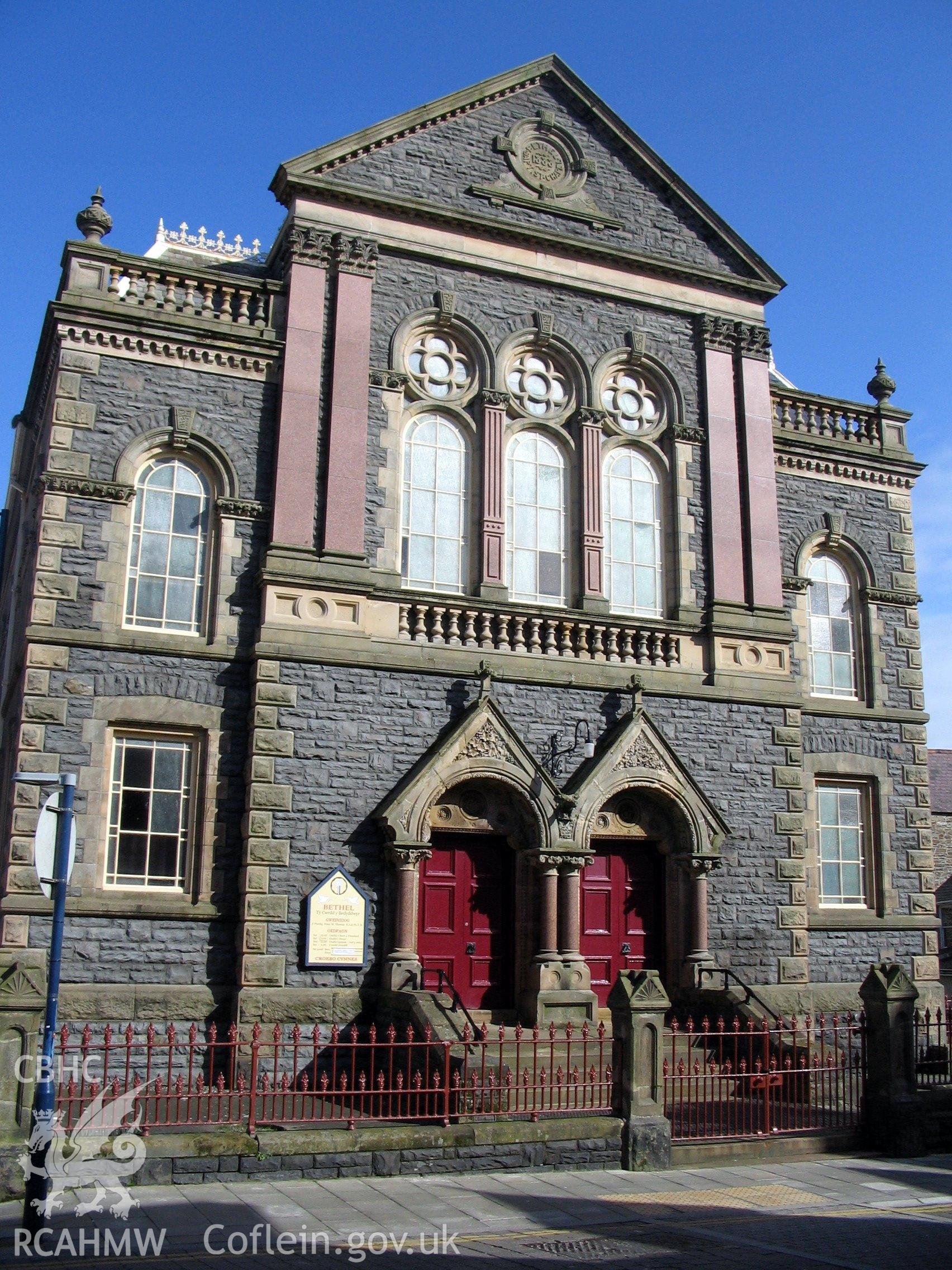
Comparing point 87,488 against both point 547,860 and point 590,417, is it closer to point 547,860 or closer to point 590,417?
point 590,417

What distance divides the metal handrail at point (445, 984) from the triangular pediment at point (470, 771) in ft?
5.72

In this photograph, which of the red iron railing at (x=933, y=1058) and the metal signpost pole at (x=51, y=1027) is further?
the red iron railing at (x=933, y=1058)

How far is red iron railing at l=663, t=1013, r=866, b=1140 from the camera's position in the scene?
13320 mm

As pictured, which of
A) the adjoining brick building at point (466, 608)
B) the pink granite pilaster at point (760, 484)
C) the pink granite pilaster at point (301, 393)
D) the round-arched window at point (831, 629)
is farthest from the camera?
the round-arched window at point (831, 629)

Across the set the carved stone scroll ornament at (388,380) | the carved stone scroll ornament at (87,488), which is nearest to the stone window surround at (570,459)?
the carved stone scroll ornament at (388,380)

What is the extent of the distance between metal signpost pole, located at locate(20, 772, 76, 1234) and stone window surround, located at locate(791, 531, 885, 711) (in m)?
13.8

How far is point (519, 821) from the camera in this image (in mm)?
17375

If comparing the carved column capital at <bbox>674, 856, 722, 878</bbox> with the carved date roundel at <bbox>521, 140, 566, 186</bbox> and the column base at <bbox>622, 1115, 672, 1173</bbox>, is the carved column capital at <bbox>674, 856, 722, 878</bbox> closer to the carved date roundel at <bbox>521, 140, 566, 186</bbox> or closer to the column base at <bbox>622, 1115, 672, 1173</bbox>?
the column base at <bbox>622, 1115, 672, 1173</bbox>

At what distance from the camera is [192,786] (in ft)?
53.5

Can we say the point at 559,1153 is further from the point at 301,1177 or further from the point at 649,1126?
the point at 301,1177

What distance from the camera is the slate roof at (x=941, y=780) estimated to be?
4116 cm

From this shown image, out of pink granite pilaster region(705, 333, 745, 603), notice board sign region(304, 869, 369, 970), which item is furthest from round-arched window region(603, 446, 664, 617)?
notice board sign region(304, 869, 369, 970)

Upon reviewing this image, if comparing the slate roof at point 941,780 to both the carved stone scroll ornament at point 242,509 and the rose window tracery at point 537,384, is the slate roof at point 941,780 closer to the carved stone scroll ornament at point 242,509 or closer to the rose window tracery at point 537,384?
the rose window tracery at point 537,384

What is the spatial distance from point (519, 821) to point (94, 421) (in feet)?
26.6
